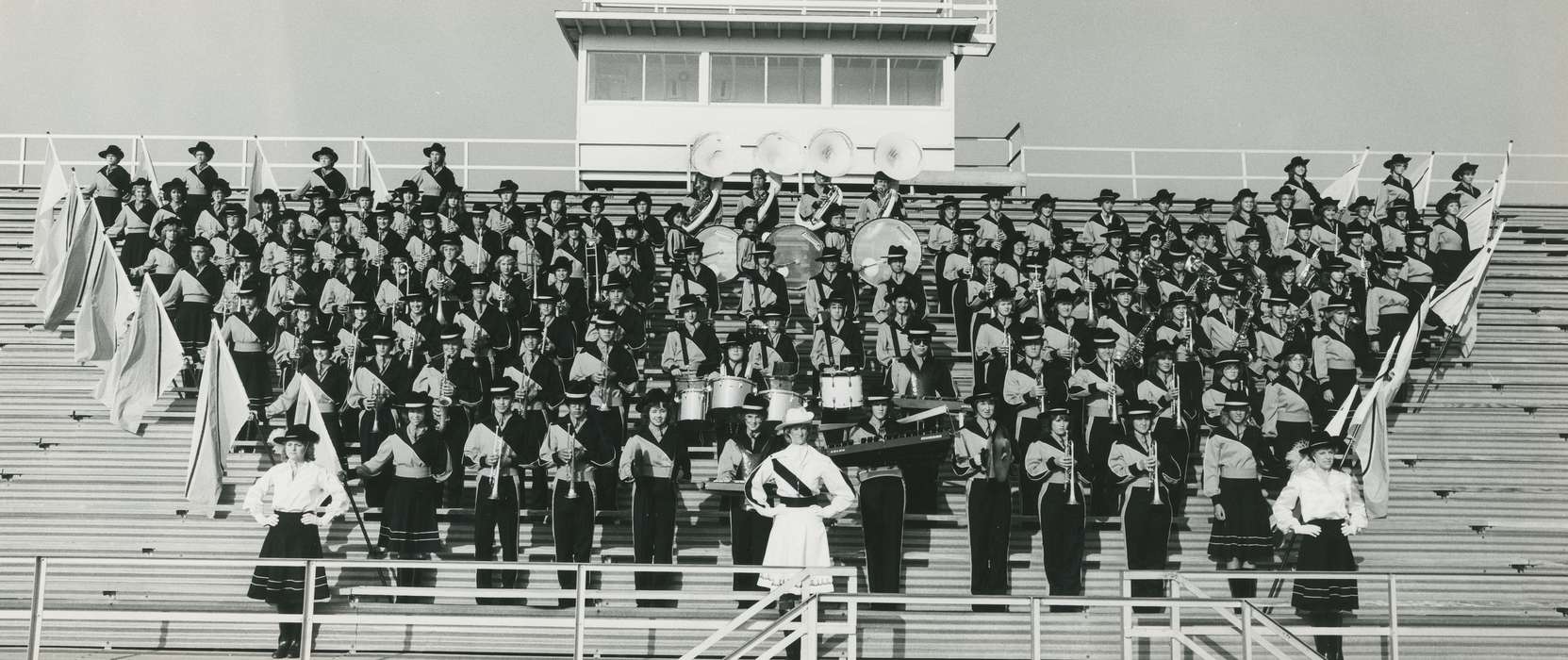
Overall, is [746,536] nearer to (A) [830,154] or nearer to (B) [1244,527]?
(B) [1244,527]

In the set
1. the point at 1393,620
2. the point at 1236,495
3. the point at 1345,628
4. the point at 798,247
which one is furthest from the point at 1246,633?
the point at 798,247

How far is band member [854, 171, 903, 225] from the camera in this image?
1847 cm

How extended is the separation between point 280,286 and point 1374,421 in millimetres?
10621

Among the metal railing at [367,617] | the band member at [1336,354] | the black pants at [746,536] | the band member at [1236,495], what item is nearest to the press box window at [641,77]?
the band member at [1336,354]

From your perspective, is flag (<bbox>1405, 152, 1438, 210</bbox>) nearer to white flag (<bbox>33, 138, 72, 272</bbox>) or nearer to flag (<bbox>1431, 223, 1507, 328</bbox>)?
flag (<bbox>1431, 223, 1507, 328</bbox>)

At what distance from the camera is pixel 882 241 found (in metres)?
17.5

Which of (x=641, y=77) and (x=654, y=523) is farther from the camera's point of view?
(x=641, y=77)

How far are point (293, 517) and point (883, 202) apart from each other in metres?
8.97

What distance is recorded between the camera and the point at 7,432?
1470 centimetres

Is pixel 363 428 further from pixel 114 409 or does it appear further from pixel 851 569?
pixel 851 569

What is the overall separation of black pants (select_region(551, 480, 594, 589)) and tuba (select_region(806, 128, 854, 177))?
7.99 metres

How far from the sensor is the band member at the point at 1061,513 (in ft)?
40.7

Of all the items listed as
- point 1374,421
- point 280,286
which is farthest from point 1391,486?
point 280,286

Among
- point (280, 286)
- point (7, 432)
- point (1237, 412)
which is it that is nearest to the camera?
point (1237, 412)
